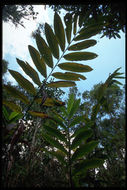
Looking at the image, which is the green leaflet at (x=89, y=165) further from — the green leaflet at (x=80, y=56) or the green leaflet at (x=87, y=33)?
the green leaflet at (x=87, y=33)

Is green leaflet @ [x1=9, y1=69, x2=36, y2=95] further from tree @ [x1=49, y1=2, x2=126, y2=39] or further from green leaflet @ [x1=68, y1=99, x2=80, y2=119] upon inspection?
tree @ [x1=49, y1=2, x2=126, y2=39]

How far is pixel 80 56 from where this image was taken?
79 cm

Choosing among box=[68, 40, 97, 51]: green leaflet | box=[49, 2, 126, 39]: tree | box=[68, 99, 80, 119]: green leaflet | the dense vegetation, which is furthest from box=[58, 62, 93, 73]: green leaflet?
box=[49, 2, 126, 39]: tree

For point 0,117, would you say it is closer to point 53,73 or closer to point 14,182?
point 14,182

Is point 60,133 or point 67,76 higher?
point 67,76

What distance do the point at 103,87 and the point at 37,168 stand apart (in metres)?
0.62

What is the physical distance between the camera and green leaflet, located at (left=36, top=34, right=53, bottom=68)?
2.32 feet

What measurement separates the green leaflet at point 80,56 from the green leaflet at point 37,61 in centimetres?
19

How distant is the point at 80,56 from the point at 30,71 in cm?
37

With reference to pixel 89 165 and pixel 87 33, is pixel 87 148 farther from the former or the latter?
pixel 87 33

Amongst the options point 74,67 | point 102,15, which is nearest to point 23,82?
point 74,67

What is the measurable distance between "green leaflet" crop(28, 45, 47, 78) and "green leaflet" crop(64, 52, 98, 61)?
19 centimetres

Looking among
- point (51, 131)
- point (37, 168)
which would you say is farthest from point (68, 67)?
point (37, 168)

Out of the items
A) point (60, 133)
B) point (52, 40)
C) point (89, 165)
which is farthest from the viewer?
point (52, 40)
